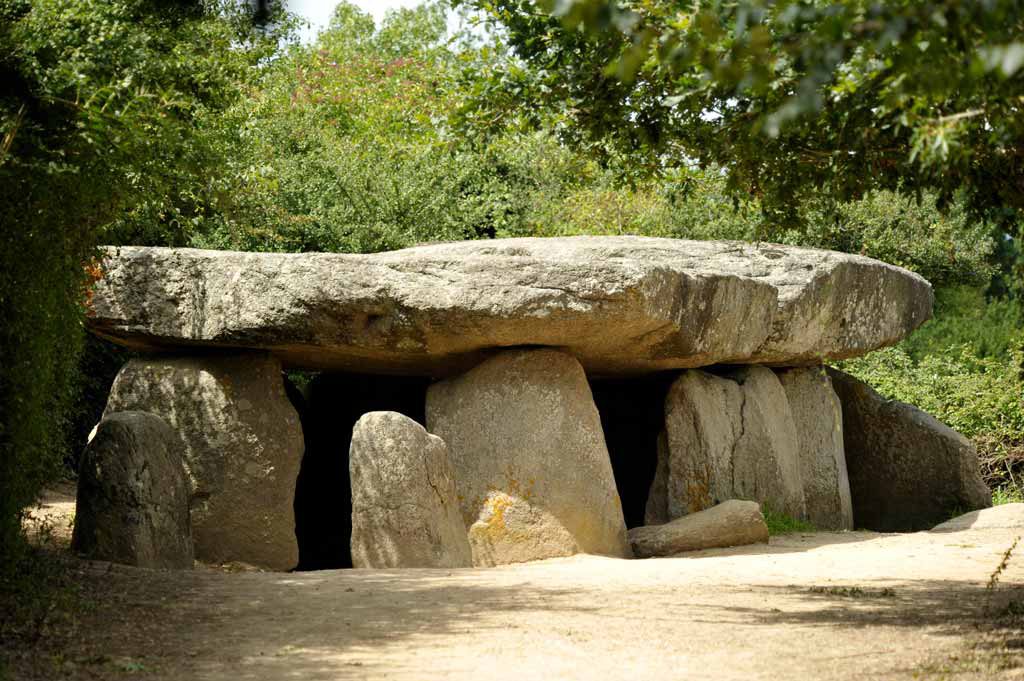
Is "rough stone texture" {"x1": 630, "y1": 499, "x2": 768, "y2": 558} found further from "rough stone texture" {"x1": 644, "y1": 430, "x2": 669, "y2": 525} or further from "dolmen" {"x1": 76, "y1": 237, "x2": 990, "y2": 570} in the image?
"rough stone texture" {"x1": 644, "y1": 430, "x2": 669, "y2": 525}

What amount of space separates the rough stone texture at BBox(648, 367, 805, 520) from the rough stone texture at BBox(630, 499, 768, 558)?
3.78ft

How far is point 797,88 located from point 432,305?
4688mm

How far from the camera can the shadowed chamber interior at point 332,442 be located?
13.9 meters

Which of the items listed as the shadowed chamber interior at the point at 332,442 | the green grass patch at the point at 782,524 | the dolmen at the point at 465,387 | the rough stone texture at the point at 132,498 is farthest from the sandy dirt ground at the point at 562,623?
the shadowed chamber interior at the point at 332,442

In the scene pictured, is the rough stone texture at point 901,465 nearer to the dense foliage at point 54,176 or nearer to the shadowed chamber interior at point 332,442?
the shadowed chamber interior at point 332,442

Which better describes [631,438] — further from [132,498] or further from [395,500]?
[132,498]

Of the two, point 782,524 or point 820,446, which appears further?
point 820,446

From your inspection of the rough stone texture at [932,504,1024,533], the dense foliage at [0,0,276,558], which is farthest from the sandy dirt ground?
the rough stone texture at [932,504,1024,533]

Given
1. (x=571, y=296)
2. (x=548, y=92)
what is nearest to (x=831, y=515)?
(x=571, y=296)

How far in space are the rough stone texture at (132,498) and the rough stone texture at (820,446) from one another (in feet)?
22.6

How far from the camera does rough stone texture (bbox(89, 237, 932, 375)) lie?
10320 mm

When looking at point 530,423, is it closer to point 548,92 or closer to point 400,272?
point 400,272

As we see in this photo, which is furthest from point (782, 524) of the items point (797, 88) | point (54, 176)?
point (54, 176)

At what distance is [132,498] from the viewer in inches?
354
